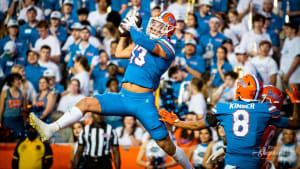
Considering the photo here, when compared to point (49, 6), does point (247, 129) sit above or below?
below

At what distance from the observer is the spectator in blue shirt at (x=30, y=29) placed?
10875mm

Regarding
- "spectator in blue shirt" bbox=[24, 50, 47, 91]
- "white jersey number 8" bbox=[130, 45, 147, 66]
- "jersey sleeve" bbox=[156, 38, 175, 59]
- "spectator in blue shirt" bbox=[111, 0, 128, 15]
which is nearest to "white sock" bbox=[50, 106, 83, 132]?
"white jersey number 8" bbox=[130, 45, 147, 66]

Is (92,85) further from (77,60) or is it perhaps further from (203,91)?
(203,91)

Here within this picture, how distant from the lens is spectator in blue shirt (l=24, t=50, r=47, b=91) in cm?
980

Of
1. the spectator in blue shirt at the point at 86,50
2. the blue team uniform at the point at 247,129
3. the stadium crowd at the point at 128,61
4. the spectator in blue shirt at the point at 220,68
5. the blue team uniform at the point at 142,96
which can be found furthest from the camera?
the spectator in blue shirt at the point at 86,50

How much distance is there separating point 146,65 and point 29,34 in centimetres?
643

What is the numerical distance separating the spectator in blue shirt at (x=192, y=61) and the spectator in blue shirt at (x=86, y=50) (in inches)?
76.2

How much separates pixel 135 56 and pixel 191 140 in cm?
298

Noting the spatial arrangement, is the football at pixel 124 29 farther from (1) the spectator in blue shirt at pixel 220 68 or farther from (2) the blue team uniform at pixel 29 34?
(2) the blue team uniform at pixel 29 34

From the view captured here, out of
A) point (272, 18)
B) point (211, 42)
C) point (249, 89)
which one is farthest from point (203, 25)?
point (249, 89)

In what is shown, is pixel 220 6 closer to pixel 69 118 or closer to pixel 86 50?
pixel 86 50

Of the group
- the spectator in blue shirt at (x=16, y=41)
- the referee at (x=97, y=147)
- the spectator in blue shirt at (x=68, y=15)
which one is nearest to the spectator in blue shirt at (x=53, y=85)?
the spectator in blue shirt at (x=16, y=41)

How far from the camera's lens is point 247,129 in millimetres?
4891

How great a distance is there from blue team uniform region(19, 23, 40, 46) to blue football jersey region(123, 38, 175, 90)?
6.08 meters
